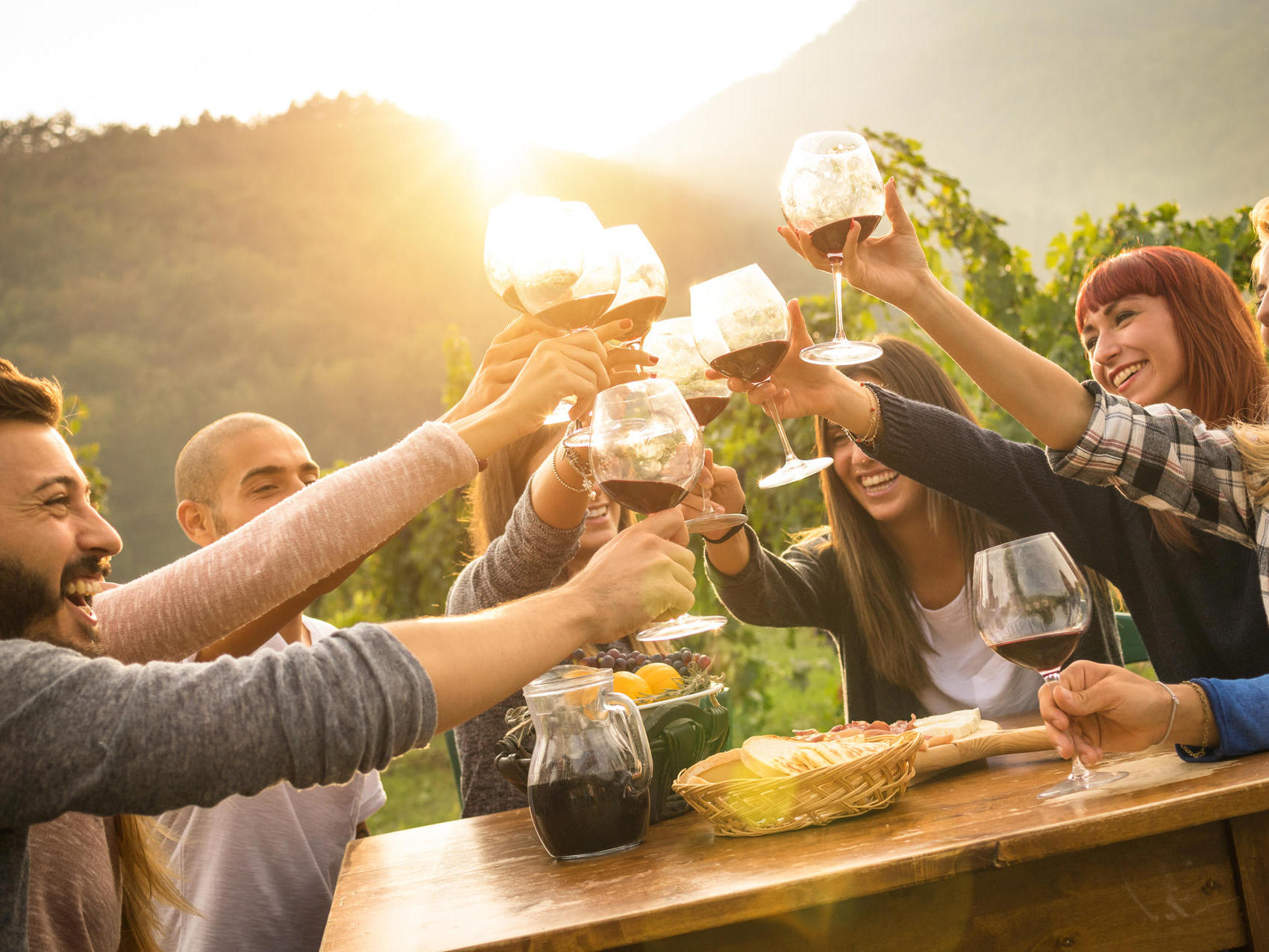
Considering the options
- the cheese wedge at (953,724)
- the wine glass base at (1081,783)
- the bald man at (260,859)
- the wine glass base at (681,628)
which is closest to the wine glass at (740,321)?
the wine glass base at (681,628)

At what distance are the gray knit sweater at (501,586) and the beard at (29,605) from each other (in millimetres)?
808

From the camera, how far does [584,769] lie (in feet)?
4.26

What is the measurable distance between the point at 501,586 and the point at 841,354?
2.82ft

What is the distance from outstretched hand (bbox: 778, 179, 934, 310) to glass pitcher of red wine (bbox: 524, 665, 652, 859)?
2.60ft

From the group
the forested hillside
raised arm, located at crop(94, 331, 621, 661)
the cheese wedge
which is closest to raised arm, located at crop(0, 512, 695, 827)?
raised arm, located at crop(94, 331, 621, 661)

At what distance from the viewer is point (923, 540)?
270 centimetres

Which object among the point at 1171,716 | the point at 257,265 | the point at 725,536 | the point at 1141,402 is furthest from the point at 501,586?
the point at 257,265

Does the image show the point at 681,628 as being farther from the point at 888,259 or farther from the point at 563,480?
the point at 888,259

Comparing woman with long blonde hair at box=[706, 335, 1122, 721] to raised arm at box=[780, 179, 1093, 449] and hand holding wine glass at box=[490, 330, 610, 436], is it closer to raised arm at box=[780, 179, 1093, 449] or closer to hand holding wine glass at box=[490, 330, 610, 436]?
raised arm at box=[780, 179, 1093, 449]

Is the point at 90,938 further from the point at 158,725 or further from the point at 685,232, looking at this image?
the point at 685,232

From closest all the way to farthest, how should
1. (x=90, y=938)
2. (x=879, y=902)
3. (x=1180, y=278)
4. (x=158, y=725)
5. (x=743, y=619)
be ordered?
(x=158, y=725) → (x=879, y=902) → (x=90, y=938) → (x=1180, y=278) → (x=743, y=619)

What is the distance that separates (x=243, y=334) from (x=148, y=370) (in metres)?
0.95

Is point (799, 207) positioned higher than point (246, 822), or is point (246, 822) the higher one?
point (799, 207)

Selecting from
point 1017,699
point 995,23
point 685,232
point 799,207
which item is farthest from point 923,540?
point 995,23
